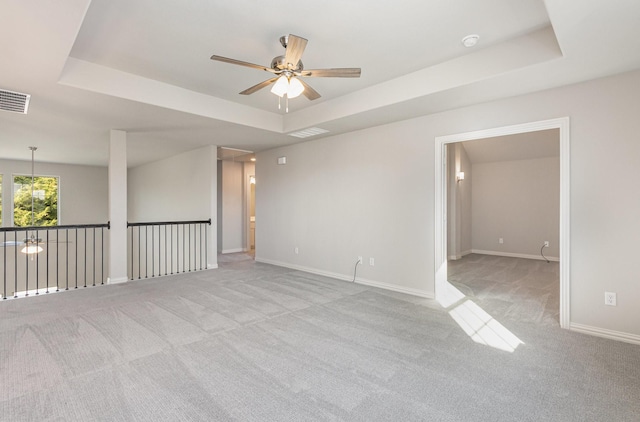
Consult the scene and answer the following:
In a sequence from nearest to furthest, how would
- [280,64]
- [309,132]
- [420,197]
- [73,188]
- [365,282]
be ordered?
[280,64]
[420,197]
[365,282]
[309,132]
[73,188]

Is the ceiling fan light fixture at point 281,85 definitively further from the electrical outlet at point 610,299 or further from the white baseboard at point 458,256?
the white baseboard at point 458,256

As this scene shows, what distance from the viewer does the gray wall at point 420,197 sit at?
293cm

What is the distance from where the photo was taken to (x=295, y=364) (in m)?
2.41

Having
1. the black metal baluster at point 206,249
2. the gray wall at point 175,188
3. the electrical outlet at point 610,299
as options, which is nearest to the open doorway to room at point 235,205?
the gray wall at point 175,188

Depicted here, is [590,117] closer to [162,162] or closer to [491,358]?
[491,358]

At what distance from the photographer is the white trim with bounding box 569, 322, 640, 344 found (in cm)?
285

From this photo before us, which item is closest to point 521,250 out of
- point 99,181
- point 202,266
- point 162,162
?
point 202,266

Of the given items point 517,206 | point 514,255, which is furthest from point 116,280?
point 517,206

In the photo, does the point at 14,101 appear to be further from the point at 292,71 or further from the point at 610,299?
the point at 610,299

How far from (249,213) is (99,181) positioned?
5.28 metres

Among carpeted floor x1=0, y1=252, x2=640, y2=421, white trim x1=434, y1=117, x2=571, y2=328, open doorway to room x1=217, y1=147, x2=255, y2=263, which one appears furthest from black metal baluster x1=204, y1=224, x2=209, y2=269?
white trim x1=434, y1=117, x2=571, y2=328

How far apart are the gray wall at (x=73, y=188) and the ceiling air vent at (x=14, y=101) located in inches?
247

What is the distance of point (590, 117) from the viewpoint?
3.08 metres

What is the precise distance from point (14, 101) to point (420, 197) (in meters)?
5.17
